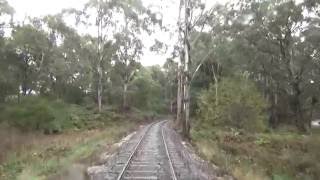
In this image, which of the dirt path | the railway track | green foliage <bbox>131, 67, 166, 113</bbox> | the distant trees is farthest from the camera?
green foliage <bbox>131, 67, 166, 113</bbox>

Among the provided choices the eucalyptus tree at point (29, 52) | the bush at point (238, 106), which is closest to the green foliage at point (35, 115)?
the bush at point (238, 106)

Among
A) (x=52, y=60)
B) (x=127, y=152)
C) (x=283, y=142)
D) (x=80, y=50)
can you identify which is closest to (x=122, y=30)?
(x=80, y=50)

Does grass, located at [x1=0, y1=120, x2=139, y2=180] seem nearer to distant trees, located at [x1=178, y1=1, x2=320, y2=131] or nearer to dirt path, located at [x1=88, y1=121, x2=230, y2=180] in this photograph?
dirt path, located at [x1=88, y1=121, x2=230, y2=180]

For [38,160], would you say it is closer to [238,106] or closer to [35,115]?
[35,115]

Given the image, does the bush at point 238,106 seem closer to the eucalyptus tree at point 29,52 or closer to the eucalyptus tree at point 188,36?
the eucalyptus tree at point 188,36

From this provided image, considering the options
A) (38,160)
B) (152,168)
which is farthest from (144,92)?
(152,168)

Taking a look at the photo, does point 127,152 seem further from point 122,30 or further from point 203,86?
point 203,86

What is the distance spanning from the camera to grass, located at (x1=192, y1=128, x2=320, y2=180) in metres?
18.4

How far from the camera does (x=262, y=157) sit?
80.0 ft

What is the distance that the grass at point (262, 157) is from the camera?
724 inches

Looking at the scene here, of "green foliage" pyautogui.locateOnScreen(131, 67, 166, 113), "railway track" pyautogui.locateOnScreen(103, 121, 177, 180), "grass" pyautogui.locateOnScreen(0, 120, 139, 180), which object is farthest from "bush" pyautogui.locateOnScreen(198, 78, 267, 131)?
"green foliage" pyautogui.locateOnScreen(131, 67, 166, 113)

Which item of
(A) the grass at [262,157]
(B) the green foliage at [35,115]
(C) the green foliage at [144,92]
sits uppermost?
(C) the green foliage at [144,92]

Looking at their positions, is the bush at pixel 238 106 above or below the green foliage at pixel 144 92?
below

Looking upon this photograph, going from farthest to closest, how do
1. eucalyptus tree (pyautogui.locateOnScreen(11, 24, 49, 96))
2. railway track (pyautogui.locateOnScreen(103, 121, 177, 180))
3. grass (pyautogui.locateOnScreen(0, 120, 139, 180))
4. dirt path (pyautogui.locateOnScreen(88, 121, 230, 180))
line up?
1. eucalyptus tree (pyautogui.locateOnScreen(11, 24, 49, 96))
2. grass (pyautogui.locateOnScreen(0, 120, 139, 180))
3. dirt path (pyautogui.locateOnScreen(88, 121, 230, 180))
4. railway track (pyautogui.locateOnScreen(103, 121, 177, 180))
